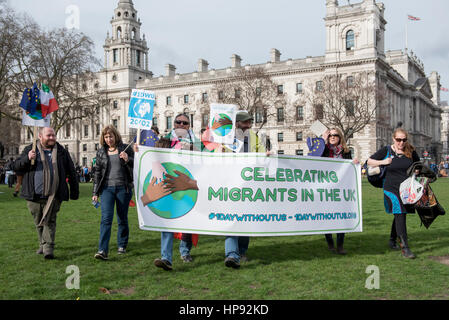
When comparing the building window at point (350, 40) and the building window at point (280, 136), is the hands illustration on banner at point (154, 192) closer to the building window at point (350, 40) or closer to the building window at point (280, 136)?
the building window at point (350, 40)

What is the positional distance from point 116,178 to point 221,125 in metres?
1.81

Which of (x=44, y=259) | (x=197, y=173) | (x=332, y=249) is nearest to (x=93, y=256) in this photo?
(x=44, y=259)

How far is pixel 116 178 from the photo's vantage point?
6402mm

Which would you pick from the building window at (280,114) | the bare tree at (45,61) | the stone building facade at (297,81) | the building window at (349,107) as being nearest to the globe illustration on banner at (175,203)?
the bare tree at (45,61)

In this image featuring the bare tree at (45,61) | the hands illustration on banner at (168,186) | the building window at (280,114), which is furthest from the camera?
the building window at (280,114)

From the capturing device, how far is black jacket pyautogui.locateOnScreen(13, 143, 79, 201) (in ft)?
21.0

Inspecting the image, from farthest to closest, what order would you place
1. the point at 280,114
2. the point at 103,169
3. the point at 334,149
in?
1. the point at 280,114
2. the point at 334,149
3. the point at 103,169

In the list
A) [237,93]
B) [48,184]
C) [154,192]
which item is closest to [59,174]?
[48,184]

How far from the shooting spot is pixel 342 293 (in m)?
4.69

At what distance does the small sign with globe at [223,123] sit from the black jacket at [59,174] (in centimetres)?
247

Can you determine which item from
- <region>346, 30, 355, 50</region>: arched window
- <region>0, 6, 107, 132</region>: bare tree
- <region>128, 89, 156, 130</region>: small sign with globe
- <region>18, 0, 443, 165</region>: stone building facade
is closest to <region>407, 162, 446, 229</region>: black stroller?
<region>128, 89, 156, 130</region>: small sign with globe

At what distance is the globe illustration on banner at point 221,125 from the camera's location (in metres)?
5.89

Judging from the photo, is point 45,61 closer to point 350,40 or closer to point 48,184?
point 48,184
